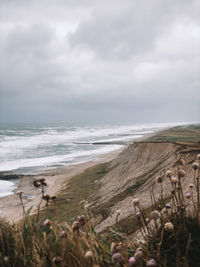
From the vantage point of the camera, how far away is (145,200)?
1385 cm

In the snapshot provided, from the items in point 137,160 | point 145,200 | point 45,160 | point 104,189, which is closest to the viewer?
point 145,200

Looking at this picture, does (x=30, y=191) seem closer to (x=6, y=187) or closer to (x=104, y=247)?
(x=6, y=187)

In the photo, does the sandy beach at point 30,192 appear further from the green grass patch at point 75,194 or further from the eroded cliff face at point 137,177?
the eroded cliff face at point 137,177

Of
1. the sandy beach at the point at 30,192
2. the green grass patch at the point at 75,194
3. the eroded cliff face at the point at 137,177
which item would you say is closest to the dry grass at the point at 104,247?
the eroded cliff face at the point at 137,177

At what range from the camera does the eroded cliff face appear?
14.4 m

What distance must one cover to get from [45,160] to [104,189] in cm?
2885

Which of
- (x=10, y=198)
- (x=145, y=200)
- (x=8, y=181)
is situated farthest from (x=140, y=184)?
(x=8, y=181)

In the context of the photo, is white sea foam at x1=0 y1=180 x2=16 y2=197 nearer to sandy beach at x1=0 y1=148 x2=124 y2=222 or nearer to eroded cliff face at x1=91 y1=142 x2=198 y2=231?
sandy beach at x1=0 y1=148 x2=124 y2=222

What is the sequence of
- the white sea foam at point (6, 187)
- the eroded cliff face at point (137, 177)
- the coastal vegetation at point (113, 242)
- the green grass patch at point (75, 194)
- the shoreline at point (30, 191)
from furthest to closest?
1. the white sea foam at point (6, 187)
2. the shoreline at point (30, 191)
3. the green grass patch at point (75, 194)
4. the eroded cliff face at point (137, 177)
5. the coastal vegetation at point (113, 242)

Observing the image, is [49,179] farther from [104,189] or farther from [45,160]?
[45,160]

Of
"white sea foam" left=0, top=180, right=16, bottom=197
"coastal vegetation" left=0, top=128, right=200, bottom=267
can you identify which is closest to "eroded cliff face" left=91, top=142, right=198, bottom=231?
"coastal vegetation" left=0, top=128, right=200, bottom=267

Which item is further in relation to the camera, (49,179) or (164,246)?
(49,179)

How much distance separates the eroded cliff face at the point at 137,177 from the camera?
14.4 metres

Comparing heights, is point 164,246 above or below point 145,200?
above
